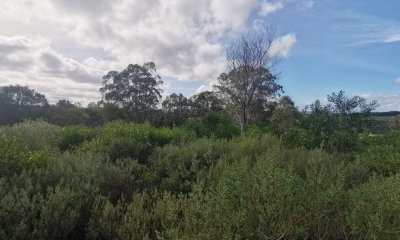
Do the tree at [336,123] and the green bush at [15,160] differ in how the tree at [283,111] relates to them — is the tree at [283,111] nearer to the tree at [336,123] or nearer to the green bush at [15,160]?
the tree at [336,123]

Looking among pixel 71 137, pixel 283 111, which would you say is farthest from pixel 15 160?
pixel 283 111

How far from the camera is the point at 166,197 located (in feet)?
17.9

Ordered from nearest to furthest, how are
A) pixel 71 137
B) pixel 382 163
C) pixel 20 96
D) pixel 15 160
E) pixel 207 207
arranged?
pixel 207 207
pixel 15 160
pixel 382 163
pixel 71 137
pixel 20 96

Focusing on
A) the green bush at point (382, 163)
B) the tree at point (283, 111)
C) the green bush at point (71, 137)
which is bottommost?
the green bush at point (382, 163)

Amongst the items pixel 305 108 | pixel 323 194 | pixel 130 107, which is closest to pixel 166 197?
pixel 323 194

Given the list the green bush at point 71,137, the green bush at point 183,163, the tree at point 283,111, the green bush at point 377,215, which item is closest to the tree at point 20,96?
the tree at point 283,111

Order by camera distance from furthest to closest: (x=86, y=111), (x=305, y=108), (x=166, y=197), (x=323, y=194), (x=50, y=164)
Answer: (x=86, y=111) → (x=305, y=108) → (x=50, y=164) → (x=166, y=197) → (x=323, y=194)

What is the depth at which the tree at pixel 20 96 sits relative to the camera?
4072 centimetres

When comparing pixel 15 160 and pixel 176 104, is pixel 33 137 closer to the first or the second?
pixel 15 160

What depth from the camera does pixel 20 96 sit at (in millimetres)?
42406

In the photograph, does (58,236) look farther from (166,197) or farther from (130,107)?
(130,107)

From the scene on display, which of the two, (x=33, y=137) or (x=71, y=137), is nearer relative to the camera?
(x=33, y=137)

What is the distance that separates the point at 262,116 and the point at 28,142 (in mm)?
31207

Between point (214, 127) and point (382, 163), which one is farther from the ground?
point (214, 127)
